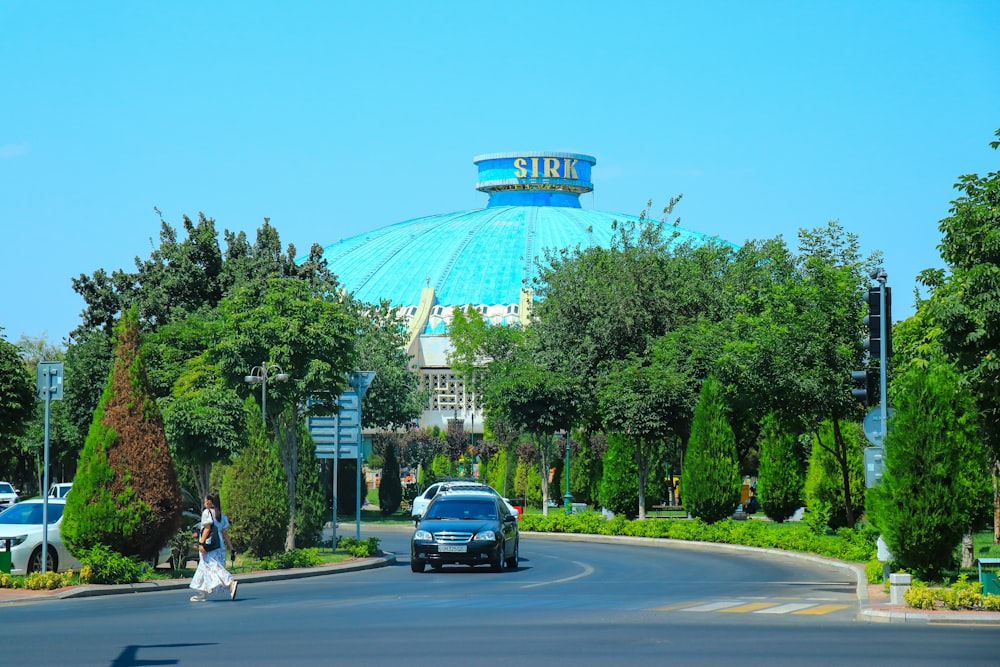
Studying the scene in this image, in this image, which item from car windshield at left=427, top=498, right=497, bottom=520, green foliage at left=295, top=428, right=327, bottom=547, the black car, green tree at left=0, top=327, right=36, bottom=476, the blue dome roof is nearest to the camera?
the black car

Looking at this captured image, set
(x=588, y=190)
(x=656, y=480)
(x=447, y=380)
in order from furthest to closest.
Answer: (x=588, y=190)
(x=447, y=380)
(x=656, y=480)

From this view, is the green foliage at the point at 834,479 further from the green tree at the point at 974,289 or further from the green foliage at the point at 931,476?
the green foliage at the point at 931,476

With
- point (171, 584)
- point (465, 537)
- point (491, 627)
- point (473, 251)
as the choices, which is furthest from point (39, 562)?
point (473, 251)

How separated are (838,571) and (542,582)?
7.21m

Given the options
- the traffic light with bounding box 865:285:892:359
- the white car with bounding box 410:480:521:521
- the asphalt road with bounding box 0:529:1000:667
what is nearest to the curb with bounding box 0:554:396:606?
the asphalt road with bounding box 0:529:1000:667

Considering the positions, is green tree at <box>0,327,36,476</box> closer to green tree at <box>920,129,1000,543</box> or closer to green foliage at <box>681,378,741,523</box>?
green foliage at <box>681,378,741,523</box>

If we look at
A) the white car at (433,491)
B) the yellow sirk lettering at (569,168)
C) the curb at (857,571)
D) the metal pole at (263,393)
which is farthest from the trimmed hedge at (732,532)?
the yellow sirk lettering at (569,168)

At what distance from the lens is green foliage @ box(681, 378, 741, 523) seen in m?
40.1

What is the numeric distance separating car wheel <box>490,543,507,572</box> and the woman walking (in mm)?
7312

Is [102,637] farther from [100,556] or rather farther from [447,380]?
[447,380]

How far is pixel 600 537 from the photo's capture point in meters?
43.8

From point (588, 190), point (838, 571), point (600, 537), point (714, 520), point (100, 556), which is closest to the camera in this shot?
point (100, 556)

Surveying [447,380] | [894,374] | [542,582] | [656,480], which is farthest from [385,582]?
[447,380]

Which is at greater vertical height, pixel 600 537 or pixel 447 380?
pixel 447 380
